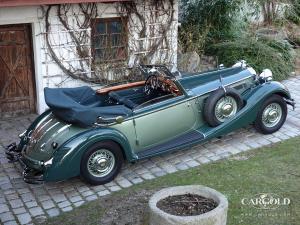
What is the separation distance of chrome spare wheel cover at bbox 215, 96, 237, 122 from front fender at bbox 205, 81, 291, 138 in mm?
86

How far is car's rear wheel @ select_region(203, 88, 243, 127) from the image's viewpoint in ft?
26.9

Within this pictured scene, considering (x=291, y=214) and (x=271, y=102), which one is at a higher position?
(x=271, y=102)

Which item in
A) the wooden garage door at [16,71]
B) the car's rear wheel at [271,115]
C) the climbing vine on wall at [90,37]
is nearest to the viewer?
the car's rear wheel at [271,115]

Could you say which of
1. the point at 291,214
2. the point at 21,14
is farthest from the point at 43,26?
the point at 291,214

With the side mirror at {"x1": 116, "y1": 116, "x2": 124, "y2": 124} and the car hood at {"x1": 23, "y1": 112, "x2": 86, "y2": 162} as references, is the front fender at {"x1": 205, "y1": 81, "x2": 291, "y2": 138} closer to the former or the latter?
the side mirror at {"x1": 116, "y1": 116, "x2": 124, "y2": 124}

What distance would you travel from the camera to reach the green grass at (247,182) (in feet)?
21.5

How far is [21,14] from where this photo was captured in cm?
969

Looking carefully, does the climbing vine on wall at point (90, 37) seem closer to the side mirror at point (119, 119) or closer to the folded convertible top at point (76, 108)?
the folded convertible top at point (76, 108)

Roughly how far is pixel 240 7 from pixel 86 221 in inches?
353

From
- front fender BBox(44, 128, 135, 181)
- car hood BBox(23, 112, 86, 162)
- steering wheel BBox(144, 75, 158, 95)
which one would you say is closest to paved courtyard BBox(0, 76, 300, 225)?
front fender BBox(44, 128, 135, 181)

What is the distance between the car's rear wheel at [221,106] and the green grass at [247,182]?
0.70 meters

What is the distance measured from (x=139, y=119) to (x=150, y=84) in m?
1.01

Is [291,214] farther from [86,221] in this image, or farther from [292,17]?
[292,17]

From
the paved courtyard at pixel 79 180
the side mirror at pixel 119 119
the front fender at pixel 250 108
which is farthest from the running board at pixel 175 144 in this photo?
the side mirror at pixel 119 119
